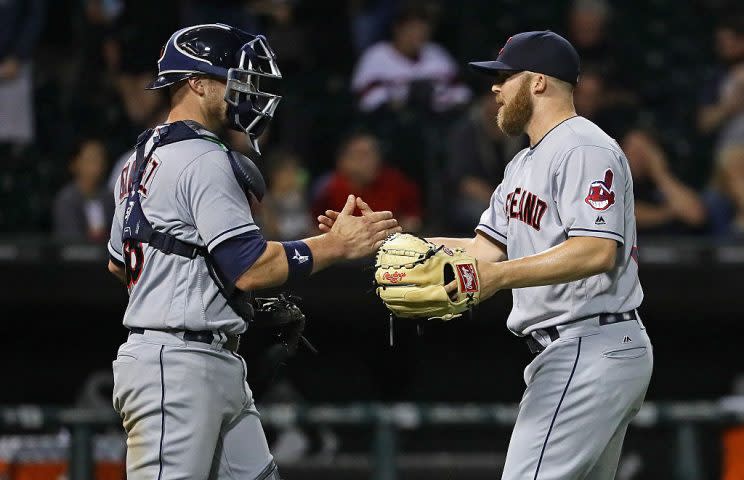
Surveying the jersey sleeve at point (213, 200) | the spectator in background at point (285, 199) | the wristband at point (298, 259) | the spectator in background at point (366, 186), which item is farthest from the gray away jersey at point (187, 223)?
the spectator in background at point (366, 186)

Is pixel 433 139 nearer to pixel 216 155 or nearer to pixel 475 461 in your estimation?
pixel 475 461

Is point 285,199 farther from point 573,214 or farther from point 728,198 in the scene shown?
point 573,214

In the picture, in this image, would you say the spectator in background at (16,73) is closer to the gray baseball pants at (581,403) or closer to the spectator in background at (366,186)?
the spectator in background at (366,186)

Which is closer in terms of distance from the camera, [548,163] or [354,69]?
[548,163]

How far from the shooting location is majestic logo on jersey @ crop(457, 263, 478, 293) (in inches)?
143

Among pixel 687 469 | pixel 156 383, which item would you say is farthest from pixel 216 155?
pixel 687 469

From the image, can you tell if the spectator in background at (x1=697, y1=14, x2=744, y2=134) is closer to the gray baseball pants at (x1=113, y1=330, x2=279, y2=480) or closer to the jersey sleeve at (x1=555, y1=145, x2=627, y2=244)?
the jersey sleeve at (x1=555, y1=145, x2=627, y2=244)

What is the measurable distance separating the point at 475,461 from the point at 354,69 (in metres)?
2.97

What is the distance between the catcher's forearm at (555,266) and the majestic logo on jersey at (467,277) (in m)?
0.02

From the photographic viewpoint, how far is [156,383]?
3650mm

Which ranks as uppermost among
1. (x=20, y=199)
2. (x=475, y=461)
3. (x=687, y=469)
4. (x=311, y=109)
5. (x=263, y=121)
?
(x=263, y=121)

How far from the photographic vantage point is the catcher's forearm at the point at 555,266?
3.61 meters

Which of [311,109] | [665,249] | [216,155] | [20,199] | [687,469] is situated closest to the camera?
[216,155]

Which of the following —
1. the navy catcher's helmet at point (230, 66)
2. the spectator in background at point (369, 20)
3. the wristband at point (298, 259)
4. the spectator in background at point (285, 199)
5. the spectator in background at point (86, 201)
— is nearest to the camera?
the wristband at point (298, 259)
